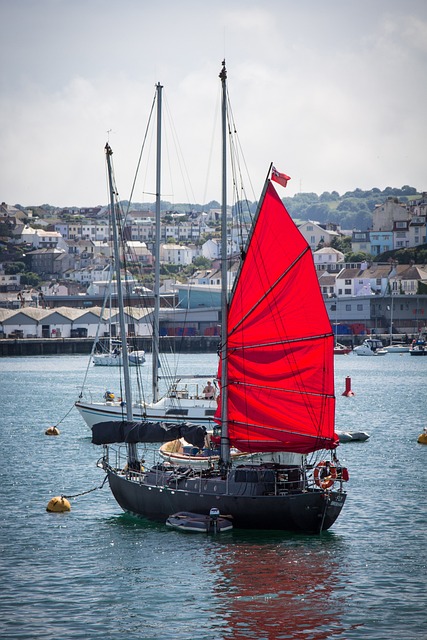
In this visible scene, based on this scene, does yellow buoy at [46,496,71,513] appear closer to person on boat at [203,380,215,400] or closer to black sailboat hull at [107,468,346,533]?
black sailboat hull at [107,468,346,533]

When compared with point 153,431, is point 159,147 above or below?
above

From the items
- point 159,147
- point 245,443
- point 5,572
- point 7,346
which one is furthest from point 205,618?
point 7,346

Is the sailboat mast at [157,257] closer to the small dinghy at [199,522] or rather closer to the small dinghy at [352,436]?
the small dinghy at [352,436]

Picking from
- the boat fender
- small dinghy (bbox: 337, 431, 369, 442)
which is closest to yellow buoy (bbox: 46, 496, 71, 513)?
the boat fender

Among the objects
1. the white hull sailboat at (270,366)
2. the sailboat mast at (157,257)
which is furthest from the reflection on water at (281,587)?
the sailboat mast at (157,257)

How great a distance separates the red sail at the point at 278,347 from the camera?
34438 millimetres

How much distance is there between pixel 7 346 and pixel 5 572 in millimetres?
137388

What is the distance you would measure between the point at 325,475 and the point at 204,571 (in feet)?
20.0

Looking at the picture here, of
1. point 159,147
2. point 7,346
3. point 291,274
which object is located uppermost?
point 159,147

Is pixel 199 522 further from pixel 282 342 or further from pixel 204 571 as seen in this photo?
pixel 282 342

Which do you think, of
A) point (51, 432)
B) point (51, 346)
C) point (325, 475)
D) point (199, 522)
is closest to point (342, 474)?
point (325, 475)

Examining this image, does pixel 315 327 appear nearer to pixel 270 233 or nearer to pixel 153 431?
pixel 270 233

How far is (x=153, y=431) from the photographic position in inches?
1409

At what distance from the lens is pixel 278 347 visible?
114ft
